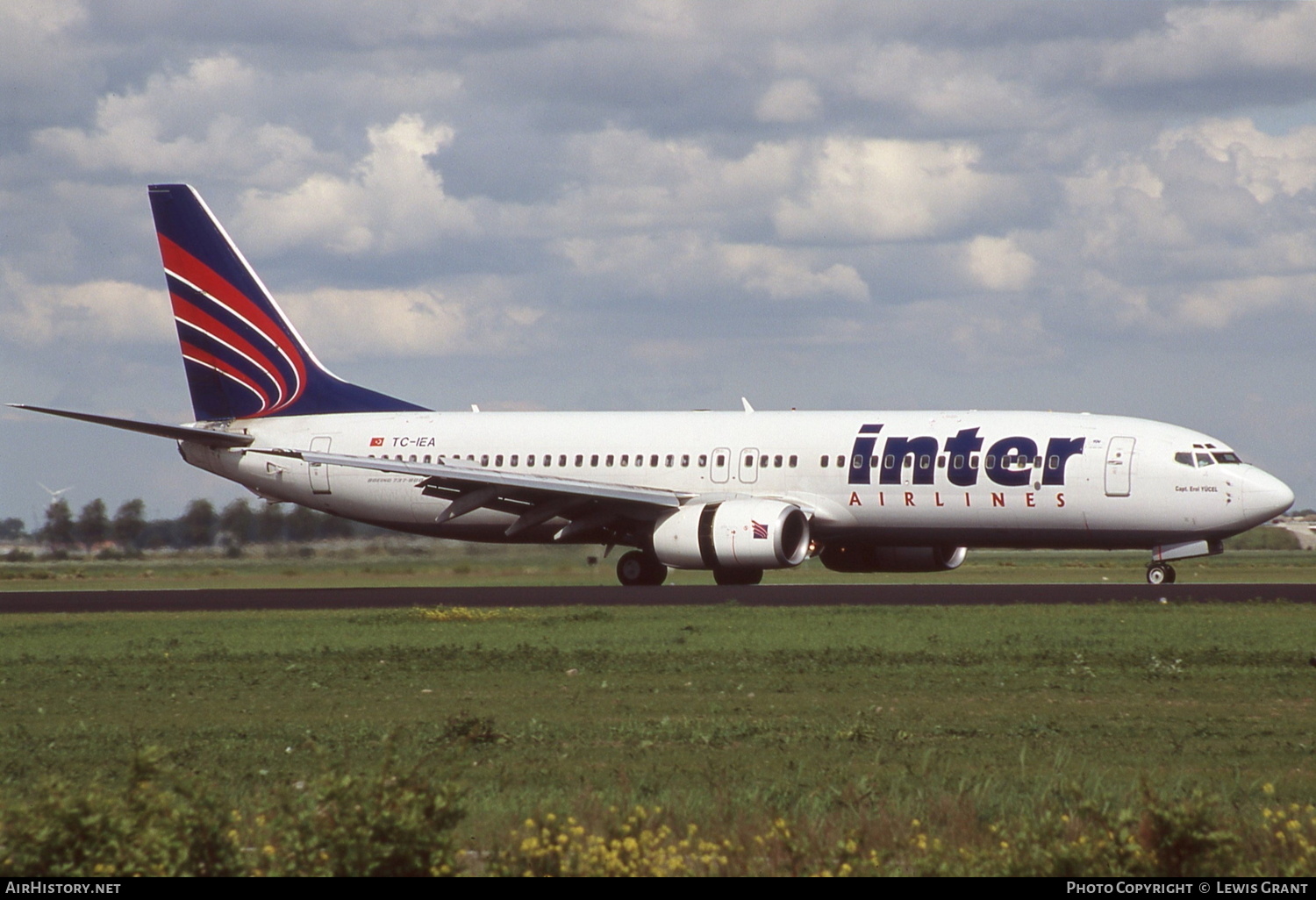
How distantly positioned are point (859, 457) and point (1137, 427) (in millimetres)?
6062

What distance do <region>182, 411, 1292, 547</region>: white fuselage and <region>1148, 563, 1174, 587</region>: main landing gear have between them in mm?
1355

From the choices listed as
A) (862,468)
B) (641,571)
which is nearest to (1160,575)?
(862,468)

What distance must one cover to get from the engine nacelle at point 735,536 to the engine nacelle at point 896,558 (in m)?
3.50

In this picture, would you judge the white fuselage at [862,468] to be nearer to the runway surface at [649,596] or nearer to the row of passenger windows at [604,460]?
the row of passenger windows at [604,460]

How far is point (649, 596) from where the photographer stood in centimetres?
3369

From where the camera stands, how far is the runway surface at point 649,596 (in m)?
31.5

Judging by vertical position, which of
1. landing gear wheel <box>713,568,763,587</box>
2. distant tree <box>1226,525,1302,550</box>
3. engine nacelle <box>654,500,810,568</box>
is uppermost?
distant tree <box>1226,525,1302,550</box>

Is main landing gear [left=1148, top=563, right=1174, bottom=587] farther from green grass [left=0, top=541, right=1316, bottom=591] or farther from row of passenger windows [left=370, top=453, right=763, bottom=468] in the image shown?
row of passenger windows [left=370, top=453, right=763, bottom=468]

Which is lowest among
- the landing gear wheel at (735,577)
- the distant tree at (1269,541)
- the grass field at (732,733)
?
the grass field at (732,733)

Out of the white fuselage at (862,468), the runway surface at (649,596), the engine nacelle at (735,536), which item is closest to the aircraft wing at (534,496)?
the engine nacelle at (735,536)

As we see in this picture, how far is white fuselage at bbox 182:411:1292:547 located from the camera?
3488 centimetres

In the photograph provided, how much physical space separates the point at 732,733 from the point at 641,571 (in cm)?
2556

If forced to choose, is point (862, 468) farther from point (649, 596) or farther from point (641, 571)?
point (649, 596)

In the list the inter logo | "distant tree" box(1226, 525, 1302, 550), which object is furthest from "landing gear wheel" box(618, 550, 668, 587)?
"distant tree" box(1226, 525, 1302, 550)
